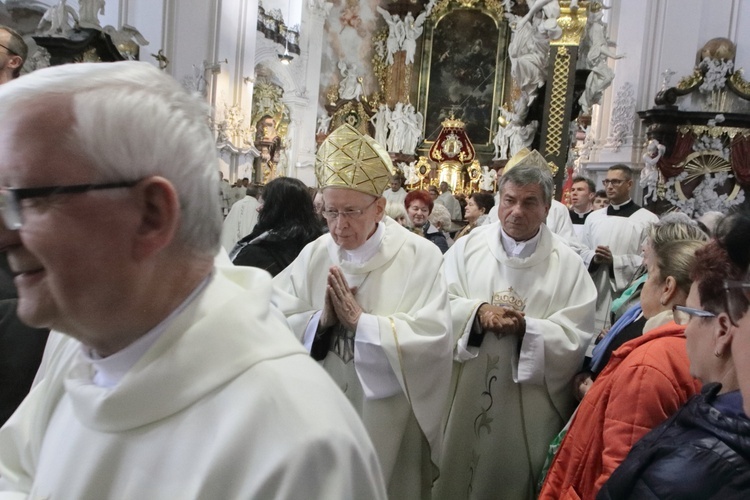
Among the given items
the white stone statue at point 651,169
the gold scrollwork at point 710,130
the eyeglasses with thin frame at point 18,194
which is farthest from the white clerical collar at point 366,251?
the gold scrollwork at point 710,130

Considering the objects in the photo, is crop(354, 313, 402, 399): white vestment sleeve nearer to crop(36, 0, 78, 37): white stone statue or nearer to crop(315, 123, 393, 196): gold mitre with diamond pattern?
crop(315, 123, 393, 196): gold mitre with diamond pattern

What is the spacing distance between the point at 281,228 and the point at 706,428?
2969 mm

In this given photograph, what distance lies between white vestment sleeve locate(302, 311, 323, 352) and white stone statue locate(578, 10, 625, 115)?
6138 mm

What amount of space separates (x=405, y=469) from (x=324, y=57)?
2268 centimetres

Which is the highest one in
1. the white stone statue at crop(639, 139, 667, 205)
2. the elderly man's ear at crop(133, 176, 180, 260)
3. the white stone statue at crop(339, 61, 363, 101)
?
the white stone statue at crop(339, 61, 363, 101)

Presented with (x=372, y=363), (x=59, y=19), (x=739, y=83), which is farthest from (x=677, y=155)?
(x=372, y=363)

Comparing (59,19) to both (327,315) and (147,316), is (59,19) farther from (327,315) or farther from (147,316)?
(147,316)

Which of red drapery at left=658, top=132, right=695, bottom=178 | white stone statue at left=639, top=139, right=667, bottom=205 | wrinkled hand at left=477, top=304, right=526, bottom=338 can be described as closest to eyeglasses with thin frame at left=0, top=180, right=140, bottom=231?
wrinkled hand at left=477, top=304, right=526, bottom=338

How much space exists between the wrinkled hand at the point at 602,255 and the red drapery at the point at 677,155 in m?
9.89

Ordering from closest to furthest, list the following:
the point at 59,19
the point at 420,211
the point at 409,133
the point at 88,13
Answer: the point at 420,211 < the point at 59,19 < the point at 88,13 < the point at 409,133

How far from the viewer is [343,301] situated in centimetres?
301

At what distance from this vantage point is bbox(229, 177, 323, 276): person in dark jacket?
4059 millimetres

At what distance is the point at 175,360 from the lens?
1.07 m

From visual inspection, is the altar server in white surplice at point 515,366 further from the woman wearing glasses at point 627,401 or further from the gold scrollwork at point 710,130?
the gold scrollwork at point 710,130
